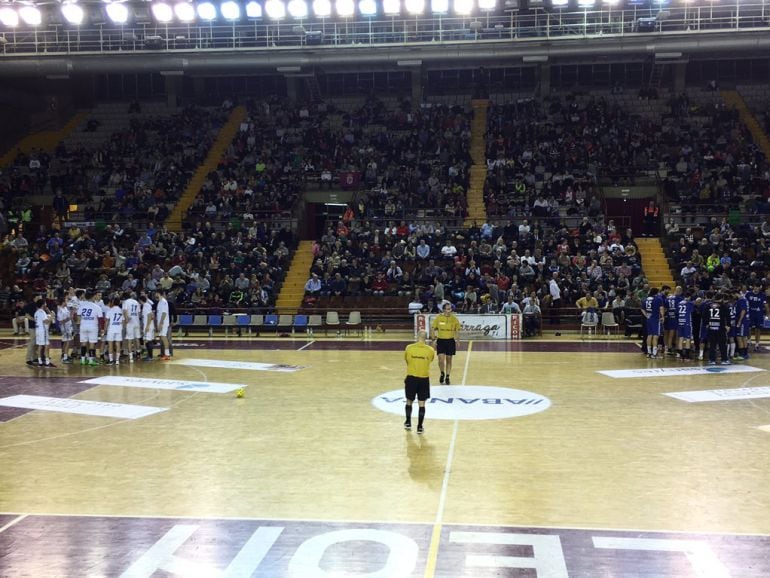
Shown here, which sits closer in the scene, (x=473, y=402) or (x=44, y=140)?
(x=473, y=402)

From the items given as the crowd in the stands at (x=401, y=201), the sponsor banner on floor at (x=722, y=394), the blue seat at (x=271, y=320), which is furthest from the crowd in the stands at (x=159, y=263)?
the sponsor banner on floor at (x=722, y=394)

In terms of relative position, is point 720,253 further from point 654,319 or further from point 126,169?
point 126,169

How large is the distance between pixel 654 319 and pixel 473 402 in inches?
301

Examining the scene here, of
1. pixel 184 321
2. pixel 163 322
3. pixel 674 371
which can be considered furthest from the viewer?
pixel 184 321

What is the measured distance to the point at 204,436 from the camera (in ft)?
39.5

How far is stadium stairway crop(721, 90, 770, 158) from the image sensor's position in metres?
35.6

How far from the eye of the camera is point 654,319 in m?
20.0

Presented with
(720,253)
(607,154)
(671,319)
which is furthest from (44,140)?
(671,319)

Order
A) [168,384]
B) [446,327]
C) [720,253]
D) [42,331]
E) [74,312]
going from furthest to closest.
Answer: [720,253], [74,312], [42,331], [168,384], [446,327]

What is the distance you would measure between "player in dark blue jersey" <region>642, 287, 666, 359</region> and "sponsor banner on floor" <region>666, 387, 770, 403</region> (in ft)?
14.2

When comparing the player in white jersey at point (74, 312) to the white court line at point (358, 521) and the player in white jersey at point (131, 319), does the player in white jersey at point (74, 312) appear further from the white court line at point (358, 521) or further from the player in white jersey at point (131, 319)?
the white court line at point (358, 521)

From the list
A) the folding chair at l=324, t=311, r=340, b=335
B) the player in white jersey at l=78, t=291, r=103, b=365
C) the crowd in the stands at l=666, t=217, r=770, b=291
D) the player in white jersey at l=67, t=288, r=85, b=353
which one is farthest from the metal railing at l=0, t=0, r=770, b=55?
the player in white jersey at l=78, t=291, r=103, b=365

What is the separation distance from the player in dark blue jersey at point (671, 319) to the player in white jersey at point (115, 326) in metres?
13.9

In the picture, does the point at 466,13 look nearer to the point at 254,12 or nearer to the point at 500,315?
the point at 254,12
